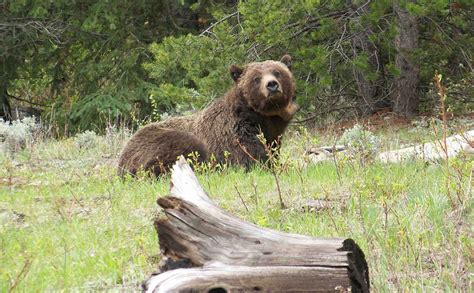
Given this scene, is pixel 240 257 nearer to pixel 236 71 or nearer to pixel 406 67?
pixel 236 71

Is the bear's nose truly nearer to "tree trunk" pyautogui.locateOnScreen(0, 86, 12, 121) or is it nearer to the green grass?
the green grass

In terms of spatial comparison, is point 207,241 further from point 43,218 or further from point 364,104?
point 364,104

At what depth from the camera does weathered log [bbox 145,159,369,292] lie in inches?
143

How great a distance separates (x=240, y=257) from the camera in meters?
3.85

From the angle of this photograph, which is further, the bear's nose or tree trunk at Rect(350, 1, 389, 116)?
tree trunk at Rect(350, 1, 389, 116)

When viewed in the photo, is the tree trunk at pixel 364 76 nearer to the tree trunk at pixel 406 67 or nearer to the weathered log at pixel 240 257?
the tree trunk at pixel 406 67

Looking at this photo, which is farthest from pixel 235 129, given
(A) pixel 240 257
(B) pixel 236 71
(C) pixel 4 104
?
(C) pixel 4 104

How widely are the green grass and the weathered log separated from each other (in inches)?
21.9

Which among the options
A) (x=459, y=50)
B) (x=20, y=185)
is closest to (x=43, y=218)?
(x=20, y=185)

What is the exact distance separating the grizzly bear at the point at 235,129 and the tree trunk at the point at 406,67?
4.07 metres

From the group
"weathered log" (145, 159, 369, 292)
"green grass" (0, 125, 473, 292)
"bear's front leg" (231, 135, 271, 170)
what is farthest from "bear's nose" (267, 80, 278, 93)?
"weathered log" (145, 159, 369, 292)

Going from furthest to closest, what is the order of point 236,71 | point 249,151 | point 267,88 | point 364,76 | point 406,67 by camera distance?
point 406,67, point 364,76, point 236,71, point 249,151, point 267,88

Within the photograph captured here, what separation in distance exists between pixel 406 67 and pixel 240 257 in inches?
441

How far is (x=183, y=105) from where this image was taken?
1422 centimetres
